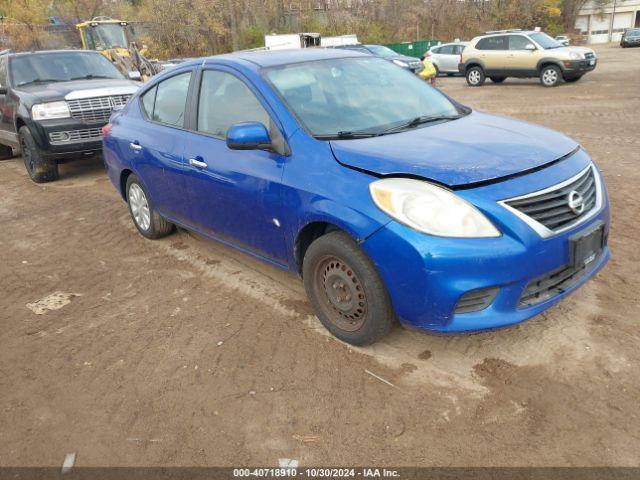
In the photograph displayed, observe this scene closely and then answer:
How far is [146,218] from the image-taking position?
5.42 m

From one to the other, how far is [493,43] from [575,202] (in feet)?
56.1

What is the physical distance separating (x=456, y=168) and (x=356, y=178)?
54 centimetres

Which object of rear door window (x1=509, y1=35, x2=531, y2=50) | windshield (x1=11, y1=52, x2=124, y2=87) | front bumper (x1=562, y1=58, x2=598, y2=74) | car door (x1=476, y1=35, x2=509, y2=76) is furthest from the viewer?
car door (x1=476, y1=35, x2=509, y2=76)

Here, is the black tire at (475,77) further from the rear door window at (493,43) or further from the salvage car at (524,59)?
the rear door window at (493,43)

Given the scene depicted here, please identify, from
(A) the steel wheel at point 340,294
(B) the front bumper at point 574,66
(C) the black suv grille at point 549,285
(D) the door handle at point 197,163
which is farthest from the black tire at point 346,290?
(B) the front bumper at point 574,66

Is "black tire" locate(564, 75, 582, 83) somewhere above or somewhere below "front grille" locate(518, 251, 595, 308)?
below

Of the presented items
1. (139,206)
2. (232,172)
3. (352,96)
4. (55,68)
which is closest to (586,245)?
(352,96)

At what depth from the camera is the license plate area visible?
2916mm

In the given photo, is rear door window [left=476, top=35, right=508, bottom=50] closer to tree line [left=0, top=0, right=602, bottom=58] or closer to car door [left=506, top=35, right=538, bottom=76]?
car door [left=506, top=35, right=538, bottom=76]

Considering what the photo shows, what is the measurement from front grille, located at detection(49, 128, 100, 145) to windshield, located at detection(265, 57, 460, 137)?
5103 millimetres

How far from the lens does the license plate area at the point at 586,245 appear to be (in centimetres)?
292

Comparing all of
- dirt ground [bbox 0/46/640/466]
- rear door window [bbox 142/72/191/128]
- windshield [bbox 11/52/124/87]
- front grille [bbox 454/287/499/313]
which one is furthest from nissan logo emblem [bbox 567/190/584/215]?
windshield [bbox 11/52/124/87]

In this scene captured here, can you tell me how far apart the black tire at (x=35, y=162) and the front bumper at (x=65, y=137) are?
23cm

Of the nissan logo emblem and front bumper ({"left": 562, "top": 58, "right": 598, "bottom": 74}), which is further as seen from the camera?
front bumper ({"left": 562, "top": 58, "right": 598, "bottom": 74})
